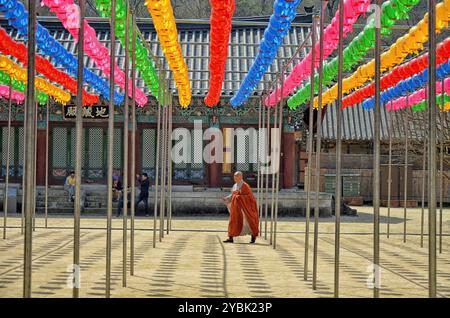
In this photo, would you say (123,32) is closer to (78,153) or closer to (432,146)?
(78,153)

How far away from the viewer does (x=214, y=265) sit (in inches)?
555

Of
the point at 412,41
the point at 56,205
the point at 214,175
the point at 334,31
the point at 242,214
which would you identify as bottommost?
the point at 56,205

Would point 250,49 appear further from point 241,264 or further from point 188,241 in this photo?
point 241,264

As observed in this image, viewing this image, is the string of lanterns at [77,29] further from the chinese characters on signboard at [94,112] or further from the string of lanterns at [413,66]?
the chinese characters on signboard at [94,112]

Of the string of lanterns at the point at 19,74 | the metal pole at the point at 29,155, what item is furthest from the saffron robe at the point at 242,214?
the metal pole at the point at 29,155

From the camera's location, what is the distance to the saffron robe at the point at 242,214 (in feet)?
63.1

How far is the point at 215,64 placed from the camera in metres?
15.8

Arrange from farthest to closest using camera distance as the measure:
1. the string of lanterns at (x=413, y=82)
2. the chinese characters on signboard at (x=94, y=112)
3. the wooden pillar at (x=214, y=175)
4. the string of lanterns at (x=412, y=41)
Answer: the wooden pillar at (x=214, y=175)
the chinese characters on signboard at (x=94, y=112)
the string of lanterns at (x=413, y=82)
the string of lanterns at (x=412, y=41)

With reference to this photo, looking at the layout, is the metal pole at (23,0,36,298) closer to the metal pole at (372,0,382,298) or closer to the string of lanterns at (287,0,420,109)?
the metal pole at (372,0,382,298)

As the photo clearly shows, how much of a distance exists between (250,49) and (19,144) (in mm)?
9849

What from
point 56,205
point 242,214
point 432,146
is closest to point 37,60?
point 242,214

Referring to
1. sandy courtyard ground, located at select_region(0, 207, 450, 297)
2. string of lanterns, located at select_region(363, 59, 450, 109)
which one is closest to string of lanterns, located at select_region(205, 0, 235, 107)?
sandy courtyard ground, located at select_region(0, 207, 450, 297)
